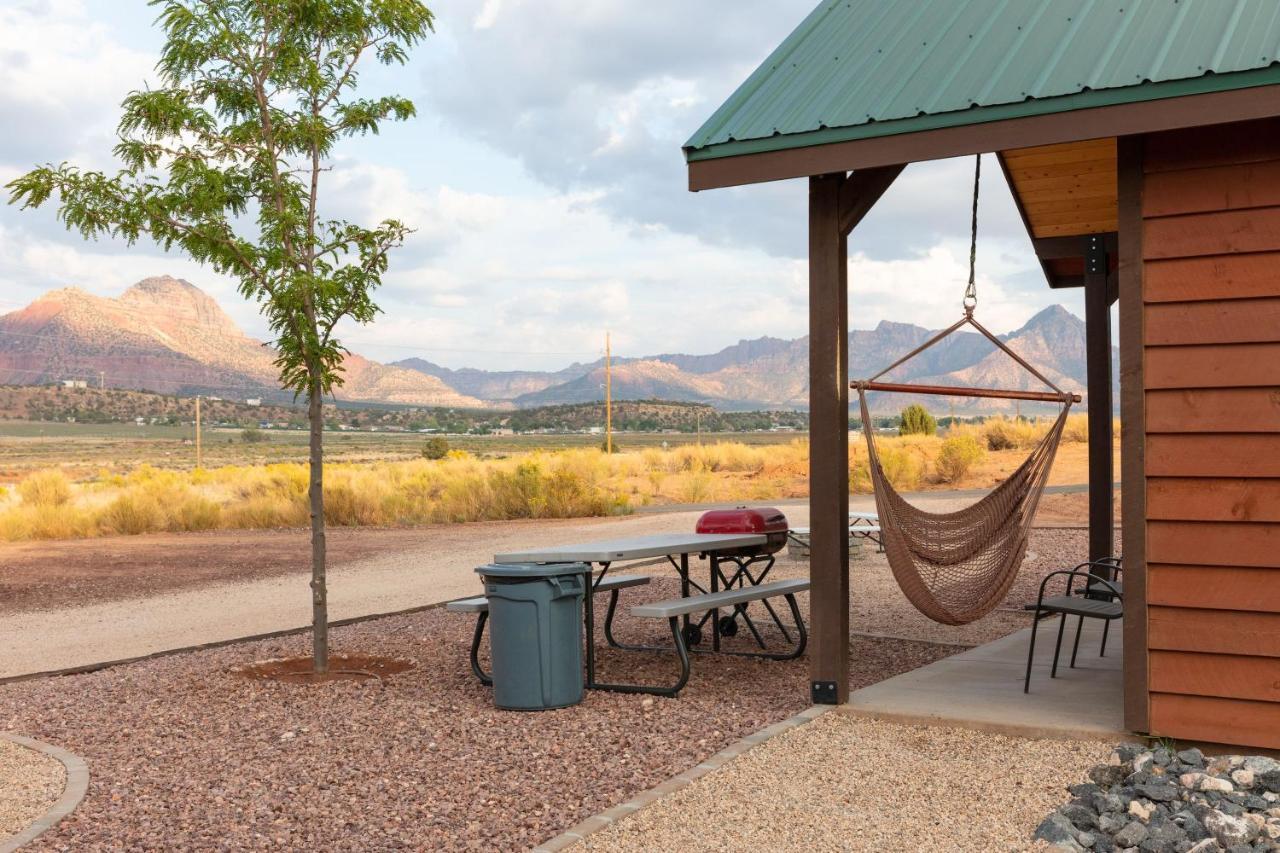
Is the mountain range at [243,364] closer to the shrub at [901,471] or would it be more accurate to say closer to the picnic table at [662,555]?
the shrub at [901,471]

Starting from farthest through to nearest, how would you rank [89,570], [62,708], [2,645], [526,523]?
1. [526,523]
2. [89,570]
3. [2,645]
4. [62,708]

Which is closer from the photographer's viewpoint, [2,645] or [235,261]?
[235,261]

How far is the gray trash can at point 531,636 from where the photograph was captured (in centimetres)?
560

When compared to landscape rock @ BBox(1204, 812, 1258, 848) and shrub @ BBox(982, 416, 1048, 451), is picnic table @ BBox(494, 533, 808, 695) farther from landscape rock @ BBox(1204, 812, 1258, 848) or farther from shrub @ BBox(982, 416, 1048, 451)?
shrub @ BBox(982, 416, 1048, 451)

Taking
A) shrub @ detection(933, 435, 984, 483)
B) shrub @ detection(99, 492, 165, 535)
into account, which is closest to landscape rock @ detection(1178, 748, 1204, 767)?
shrub @ detection(99, 492, 165, 535)

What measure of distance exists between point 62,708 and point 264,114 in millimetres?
3427

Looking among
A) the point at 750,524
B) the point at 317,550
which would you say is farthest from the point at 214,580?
the point at 750,524

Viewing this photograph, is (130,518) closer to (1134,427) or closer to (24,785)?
(24,785)

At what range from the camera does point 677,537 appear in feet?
22.9

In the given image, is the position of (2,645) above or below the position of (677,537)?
below

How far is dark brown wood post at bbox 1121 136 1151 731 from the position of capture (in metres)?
4.59

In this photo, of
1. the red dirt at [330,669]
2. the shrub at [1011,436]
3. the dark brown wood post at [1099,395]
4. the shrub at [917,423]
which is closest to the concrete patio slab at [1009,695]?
the dark brown wood post at [1099,395]

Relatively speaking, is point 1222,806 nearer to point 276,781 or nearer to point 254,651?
point 276,781

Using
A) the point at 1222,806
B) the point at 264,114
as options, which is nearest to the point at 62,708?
the point at 264,114
